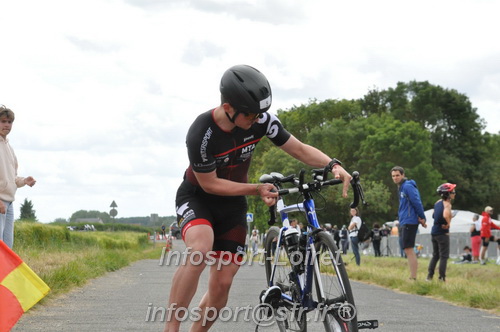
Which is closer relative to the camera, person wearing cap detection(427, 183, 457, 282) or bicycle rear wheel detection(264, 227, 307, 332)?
bicycle rear wheel detection(264, 227, 307, 332)

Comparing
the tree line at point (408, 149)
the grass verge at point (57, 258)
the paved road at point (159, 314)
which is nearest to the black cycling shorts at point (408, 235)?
the paved road at point (159, 314)

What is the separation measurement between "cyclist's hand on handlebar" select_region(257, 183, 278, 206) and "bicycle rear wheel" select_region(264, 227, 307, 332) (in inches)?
33.9

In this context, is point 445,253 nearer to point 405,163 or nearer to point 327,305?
point 327,305

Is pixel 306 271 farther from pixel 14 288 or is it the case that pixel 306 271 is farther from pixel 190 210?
pixel 14 288

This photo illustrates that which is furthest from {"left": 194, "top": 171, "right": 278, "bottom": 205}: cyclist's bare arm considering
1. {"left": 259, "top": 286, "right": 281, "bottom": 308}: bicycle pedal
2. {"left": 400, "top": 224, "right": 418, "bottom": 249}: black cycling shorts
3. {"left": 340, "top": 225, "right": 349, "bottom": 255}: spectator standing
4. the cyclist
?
{"left": 340, "top": 225, "right": 349, "bottom": 255}: spectator standing

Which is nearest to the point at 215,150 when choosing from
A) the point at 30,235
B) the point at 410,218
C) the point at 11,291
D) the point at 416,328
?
the point at 11,291

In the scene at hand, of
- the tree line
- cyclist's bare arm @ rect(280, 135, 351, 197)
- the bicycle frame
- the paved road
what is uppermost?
the tree line

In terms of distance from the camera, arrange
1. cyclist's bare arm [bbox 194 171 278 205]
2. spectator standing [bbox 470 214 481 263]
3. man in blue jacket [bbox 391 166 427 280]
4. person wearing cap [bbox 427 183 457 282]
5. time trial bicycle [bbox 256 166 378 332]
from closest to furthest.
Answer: time trial bicycle [bbox 256 166 378 332] < cyclist's bare arm [bbox 194 171 278 205] < man in blue jacket [bbox 391 166 427 280] < person wearing cap [bbox 427 183 457 282] < spectator standing [bbox 470 214 481 263]

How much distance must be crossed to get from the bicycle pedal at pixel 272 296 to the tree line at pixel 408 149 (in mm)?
57889

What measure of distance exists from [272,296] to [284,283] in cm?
14

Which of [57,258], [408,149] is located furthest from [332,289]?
[408,149]

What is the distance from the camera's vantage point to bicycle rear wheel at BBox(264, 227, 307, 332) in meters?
5.98

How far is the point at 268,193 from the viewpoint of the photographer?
5.37m

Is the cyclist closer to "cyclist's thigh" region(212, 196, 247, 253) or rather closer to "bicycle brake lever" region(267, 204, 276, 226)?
"cyclist's thigh" region(212, 196, 247, 253)
